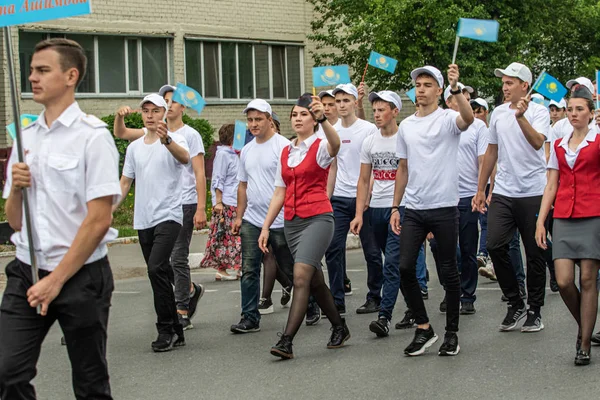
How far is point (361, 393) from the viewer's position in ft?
21.6

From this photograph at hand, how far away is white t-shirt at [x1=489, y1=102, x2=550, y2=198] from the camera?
339 inches

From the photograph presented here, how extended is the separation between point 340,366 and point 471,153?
12.6ft

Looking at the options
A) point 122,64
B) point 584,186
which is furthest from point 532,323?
point 122,64

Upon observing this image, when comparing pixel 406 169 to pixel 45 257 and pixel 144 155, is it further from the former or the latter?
pixel 45 257

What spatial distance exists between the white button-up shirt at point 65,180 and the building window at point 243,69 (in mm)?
23120

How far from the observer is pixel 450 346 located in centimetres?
768

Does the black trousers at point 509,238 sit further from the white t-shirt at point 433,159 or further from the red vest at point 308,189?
the red vest at point 308,189

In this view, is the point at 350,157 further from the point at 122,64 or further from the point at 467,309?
the point at 122,64

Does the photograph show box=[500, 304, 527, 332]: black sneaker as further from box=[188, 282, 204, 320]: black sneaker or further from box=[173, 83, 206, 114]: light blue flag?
box=[173, 83, 206, 114]: light blue flag

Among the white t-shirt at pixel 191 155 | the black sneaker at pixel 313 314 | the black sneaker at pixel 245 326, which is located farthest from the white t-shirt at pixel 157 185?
the black sneaker at pixel 313 314

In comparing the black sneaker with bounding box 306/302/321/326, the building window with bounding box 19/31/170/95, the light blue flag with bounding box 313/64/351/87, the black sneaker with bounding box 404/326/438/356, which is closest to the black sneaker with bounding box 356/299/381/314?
the black sneaker with bounding box 306/302/321/326

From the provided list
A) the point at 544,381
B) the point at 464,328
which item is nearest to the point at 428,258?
the point at 464,328

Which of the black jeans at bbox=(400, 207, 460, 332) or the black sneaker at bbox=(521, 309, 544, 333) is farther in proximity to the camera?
the black sneaker at bbox=(521, 309, 544, 333)

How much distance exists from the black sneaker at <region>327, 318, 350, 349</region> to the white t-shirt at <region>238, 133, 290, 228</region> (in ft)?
3.85
